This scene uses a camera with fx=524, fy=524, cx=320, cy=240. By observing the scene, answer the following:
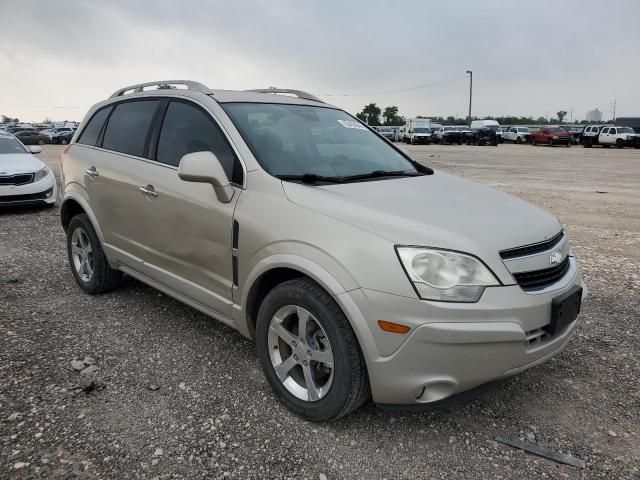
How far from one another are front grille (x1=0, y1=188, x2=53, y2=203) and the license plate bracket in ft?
30.0

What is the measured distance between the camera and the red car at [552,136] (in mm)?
37531

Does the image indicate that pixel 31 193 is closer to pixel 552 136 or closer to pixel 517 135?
pixel 552 136

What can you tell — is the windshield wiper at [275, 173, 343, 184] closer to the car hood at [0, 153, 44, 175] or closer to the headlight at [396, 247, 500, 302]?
the headlight at [396, 247, 500, 302]

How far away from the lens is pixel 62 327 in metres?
4.02

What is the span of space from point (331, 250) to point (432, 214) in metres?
0.56

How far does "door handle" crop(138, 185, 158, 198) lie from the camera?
3604mm

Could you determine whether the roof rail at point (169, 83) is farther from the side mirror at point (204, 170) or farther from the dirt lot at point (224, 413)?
the dirt lot at point (224, 413)

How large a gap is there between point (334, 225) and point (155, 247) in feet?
5.43

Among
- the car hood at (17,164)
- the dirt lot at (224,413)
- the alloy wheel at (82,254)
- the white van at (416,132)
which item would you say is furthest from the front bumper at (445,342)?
the white van at (416,132)

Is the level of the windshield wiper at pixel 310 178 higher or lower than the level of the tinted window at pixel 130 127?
lower

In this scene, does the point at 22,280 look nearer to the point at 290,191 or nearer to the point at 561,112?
the point at 290,191

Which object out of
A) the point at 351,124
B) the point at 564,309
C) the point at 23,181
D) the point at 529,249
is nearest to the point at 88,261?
the point at 351,124

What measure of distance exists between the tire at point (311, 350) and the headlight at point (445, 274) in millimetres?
415

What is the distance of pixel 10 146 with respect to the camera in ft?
33.6
